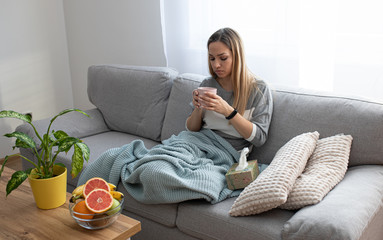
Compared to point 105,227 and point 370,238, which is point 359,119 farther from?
point 105,227

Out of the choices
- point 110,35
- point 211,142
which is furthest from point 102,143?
point 110,35

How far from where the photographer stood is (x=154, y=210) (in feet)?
6.54

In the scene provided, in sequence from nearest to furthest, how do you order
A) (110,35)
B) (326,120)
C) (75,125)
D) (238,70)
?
(326,120)
(238,70)
(75,125)
(110,35)

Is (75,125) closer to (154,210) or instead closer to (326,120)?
(154,210)

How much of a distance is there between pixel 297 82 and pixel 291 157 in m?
0.84

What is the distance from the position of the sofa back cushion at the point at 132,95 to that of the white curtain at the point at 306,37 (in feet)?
1.22

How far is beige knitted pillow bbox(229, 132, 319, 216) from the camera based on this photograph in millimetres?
1661

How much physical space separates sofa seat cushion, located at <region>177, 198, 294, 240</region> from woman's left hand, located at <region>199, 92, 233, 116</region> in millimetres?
453

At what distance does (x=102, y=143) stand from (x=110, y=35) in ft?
4.18

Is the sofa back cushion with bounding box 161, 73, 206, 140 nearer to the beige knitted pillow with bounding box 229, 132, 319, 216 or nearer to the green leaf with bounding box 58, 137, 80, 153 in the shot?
the beige knitted pillow with bounding box 229, 132, 319, 216

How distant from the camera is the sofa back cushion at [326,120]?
195 cm

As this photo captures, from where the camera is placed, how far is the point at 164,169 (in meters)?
1.95

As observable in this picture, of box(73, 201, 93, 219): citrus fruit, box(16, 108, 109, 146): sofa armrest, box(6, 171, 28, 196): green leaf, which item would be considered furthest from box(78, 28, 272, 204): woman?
box(16, 108, 109, 146): sofa armrest

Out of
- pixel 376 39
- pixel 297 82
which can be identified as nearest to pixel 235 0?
pixel 297 82
